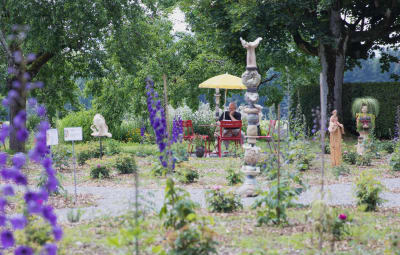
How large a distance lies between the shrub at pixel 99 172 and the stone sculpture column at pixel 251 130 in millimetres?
3931

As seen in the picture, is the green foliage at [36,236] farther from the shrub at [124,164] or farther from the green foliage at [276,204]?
the shrub at [124,164]

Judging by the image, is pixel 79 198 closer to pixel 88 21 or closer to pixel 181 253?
pixel 181 253

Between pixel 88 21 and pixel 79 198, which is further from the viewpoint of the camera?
pixel 88 21

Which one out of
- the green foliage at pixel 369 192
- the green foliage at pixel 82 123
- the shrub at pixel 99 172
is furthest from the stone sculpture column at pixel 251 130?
the green foliage at pixel 82 123

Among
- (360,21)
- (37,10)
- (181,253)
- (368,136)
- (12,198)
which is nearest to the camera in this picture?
(181,253)

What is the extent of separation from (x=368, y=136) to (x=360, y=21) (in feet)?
32.8

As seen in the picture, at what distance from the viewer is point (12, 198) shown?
27.4ft

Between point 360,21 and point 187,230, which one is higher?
point 360,21

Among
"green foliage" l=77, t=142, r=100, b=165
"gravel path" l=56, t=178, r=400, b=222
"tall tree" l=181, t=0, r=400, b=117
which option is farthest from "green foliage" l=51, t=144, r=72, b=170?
"tall tree" l=181, t=0, r=400, b=117

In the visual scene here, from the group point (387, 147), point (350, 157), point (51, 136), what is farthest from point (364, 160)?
point (51, 136)

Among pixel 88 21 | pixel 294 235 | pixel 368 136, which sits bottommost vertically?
pixel 294 235

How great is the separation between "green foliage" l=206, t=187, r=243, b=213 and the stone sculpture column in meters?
1.09

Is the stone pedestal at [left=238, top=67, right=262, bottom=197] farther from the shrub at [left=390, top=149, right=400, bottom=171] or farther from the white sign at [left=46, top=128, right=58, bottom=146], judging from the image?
the shrub at [left=390, top=149, right=400, bottom=171]

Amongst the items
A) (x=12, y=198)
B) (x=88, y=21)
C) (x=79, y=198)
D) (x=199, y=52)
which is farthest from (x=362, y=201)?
(x=199, y=52)
